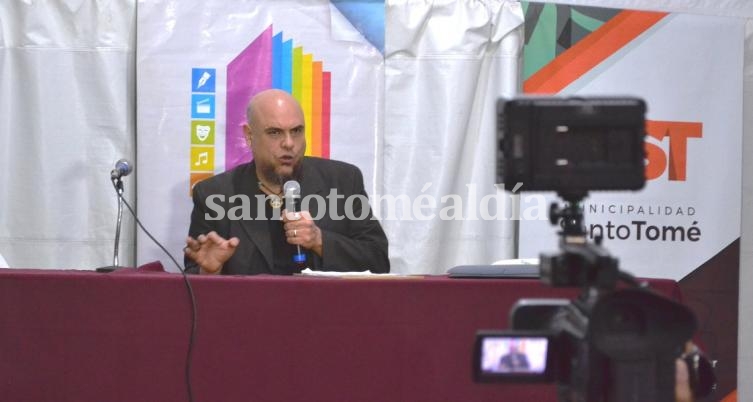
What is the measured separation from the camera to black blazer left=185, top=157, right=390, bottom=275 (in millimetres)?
3496

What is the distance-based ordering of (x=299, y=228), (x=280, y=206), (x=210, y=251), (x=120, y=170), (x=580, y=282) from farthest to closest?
(x=280, y=206), (x=120, y=170), (x=299, y=228), (x=210, y=251), (x=580, y=282)

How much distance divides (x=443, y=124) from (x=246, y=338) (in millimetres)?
2051

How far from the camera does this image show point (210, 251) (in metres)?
3.06

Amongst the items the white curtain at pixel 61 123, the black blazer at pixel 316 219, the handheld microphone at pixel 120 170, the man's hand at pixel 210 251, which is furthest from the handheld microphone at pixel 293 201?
the white curtain at pixel 61 123

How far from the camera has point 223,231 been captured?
144 inches

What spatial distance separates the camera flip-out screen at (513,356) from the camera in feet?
4.38

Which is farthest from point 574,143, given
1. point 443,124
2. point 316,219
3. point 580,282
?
point 443,124

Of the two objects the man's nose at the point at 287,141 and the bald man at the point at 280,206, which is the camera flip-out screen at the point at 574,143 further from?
the man's nose at the point at 287,141

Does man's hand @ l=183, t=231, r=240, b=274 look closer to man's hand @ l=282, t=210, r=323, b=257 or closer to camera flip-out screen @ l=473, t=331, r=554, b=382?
man's hand @ l=282, t=210, r=323, b=257

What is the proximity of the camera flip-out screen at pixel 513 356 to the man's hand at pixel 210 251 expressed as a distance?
69.9 inches

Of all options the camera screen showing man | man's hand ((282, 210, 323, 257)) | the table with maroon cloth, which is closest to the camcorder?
the camera screen showing man

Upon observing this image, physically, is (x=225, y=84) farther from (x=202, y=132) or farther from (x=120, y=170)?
(x=120, y=170)

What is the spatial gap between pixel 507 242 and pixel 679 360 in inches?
119

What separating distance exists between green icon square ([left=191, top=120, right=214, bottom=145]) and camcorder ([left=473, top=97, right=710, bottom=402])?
3108 mm
